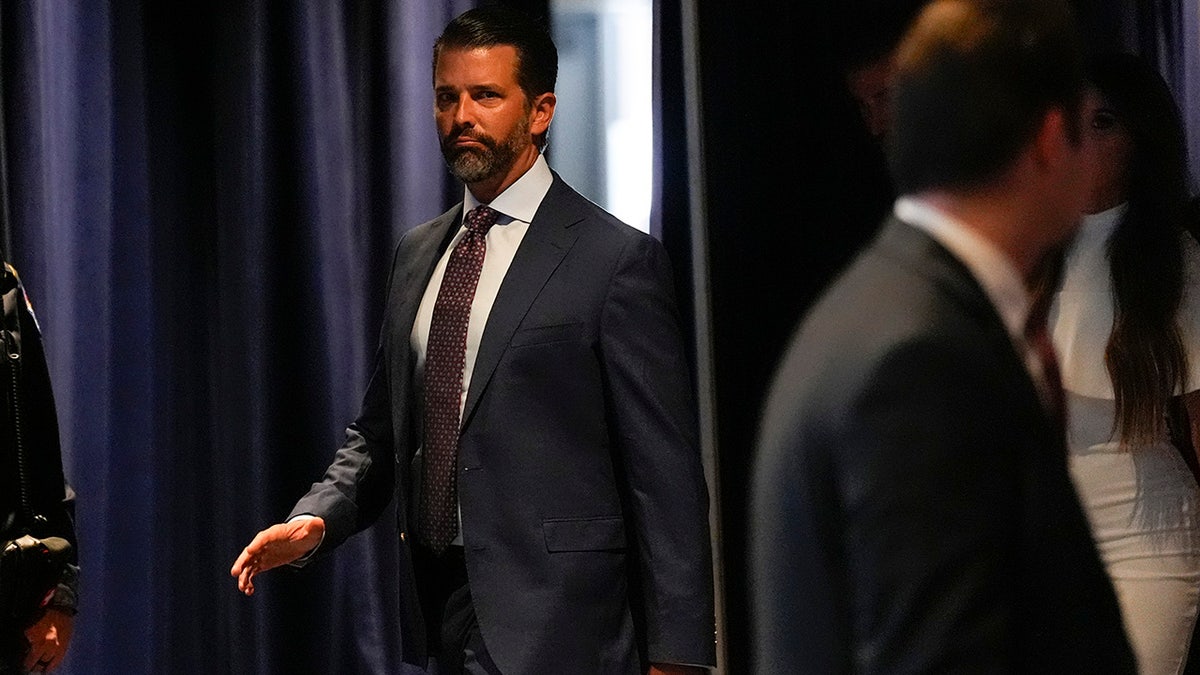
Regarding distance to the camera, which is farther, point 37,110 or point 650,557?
point 37,110

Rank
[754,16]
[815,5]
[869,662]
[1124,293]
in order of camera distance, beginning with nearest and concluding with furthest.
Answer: [869,662], [1124,293], [815,5], [754,16]

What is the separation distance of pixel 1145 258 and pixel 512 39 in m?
0.90

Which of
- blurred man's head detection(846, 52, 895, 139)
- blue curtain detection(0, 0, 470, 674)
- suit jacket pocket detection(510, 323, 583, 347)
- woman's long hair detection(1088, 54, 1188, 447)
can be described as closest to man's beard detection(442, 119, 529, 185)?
suit jacket pocket detection(510, 323, 583, 347)

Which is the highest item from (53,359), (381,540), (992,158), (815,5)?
(815,5)

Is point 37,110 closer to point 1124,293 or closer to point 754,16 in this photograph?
point 754,16

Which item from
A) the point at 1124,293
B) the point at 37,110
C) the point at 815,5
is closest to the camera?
the point at 1124,293

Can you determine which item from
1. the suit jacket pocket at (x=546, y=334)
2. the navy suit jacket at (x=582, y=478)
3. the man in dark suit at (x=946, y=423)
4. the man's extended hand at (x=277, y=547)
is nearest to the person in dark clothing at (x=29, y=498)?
the man's extended hand at (x=277, y=547)

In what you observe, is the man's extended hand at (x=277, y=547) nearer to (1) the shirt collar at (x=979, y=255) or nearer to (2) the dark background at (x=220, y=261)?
(2) the dark background at (x=220, y=261)

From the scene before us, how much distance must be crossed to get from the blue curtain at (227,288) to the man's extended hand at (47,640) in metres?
0.75

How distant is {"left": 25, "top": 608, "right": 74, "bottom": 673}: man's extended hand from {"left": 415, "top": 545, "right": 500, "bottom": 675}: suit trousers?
1.75 feet

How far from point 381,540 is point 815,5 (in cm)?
154

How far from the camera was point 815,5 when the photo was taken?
5.83 feet

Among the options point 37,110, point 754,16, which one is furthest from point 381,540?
point 754,16

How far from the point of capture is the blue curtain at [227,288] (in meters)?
2.82
